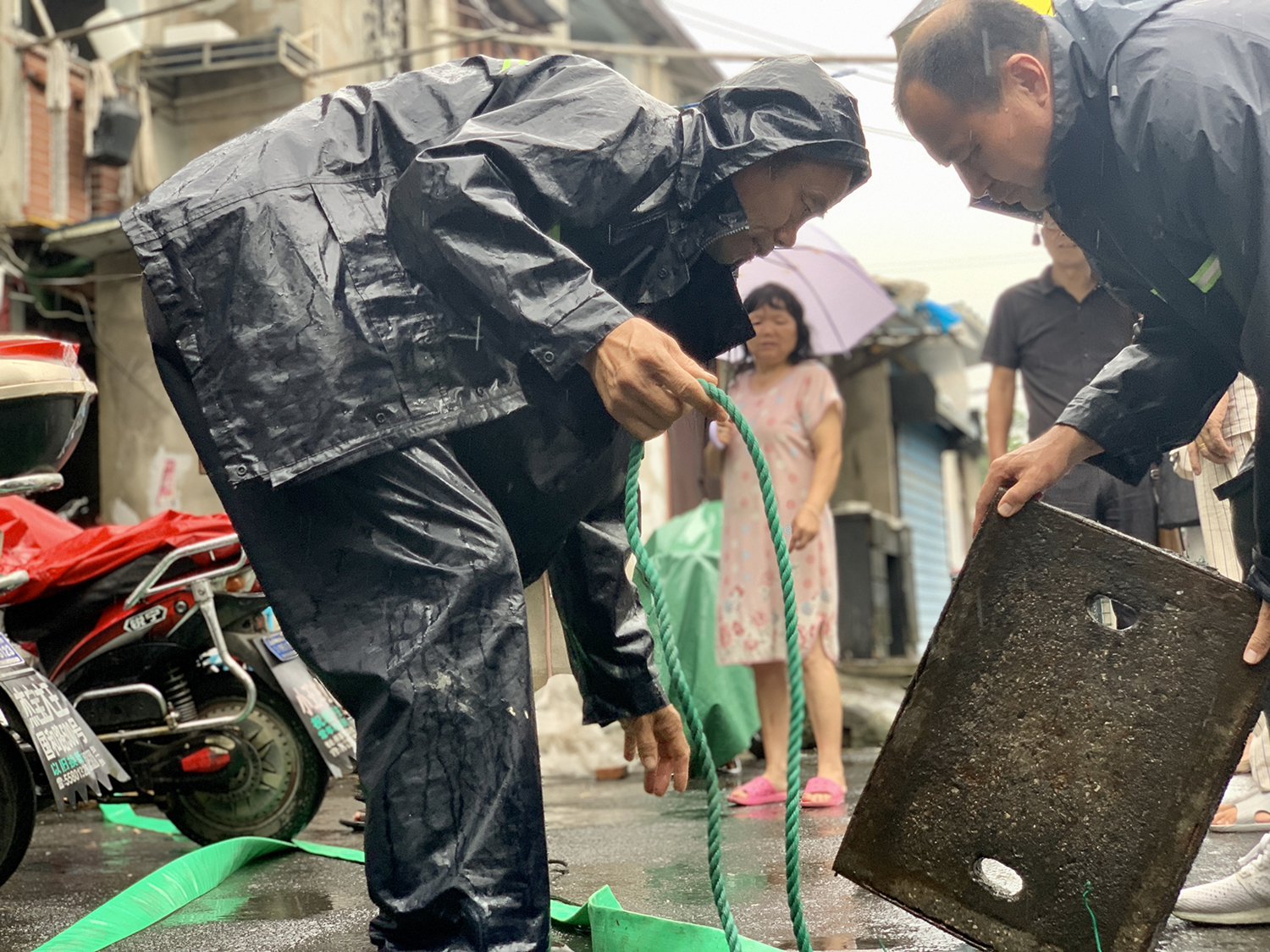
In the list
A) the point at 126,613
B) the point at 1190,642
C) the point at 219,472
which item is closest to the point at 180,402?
the point at 219,472

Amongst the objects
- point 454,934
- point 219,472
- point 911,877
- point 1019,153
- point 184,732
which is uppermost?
point 1019,153

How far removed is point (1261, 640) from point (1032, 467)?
513 mm

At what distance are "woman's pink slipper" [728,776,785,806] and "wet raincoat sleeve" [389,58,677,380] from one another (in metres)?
3.27

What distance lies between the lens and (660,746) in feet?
8.42

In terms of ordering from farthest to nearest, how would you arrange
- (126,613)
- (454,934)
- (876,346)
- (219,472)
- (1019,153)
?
1. (876,346)
2. (126,613)
3. (1019,153)
4. (219,472)
5. (454,934)

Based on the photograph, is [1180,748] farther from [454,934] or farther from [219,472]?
[219,472]

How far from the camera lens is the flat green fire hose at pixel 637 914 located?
6.51ft

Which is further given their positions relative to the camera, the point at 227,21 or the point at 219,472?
the point at 227,21

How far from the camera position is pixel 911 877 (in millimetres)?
2430

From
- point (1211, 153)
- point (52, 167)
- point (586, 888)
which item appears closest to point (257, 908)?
point (586, 888)

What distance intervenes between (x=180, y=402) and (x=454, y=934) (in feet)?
3.27

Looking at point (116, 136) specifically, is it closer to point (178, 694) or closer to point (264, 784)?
point (178, 694)

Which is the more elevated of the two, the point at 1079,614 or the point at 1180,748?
the point at 1079,614

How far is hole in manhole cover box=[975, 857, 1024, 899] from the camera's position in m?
2.36
